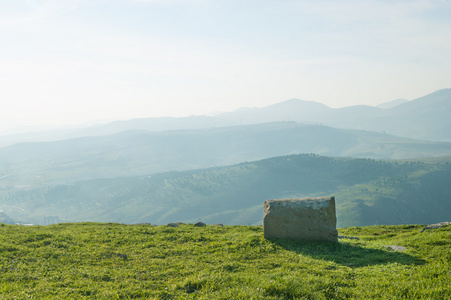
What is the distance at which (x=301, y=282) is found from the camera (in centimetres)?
1220

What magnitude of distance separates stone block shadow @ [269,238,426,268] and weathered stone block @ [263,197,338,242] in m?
0.42

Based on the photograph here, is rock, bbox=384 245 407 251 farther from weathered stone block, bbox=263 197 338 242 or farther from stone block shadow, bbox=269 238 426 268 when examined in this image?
weathered stone block, bbox=263 197 338 242

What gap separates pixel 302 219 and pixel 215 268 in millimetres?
6673

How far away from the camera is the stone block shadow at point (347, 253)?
15.4m

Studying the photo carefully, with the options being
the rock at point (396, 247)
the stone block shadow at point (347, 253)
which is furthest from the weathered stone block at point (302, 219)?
the rock at point (396, 247)

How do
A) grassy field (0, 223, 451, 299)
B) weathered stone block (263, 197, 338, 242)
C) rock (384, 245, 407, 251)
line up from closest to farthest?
grassy field (0, 223, 451, 299), rock (384, 245, 407, 251), weathered stone block (263, 197, 338, 242)

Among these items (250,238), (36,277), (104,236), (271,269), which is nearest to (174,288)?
(271,269)

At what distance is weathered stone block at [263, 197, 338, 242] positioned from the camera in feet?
61.3

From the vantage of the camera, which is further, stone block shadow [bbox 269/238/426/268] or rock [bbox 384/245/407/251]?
rock [bbox 384/245/407/251]

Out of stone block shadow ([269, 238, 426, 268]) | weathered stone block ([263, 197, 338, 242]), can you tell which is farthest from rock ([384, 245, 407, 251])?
weathered stone block ([263, 197, 338, 242])

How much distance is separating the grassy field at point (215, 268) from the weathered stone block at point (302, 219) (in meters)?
0.59

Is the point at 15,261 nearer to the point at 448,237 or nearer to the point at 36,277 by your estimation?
the point at 36,277

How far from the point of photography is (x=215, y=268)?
1477cm

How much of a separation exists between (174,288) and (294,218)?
30.0 ft
